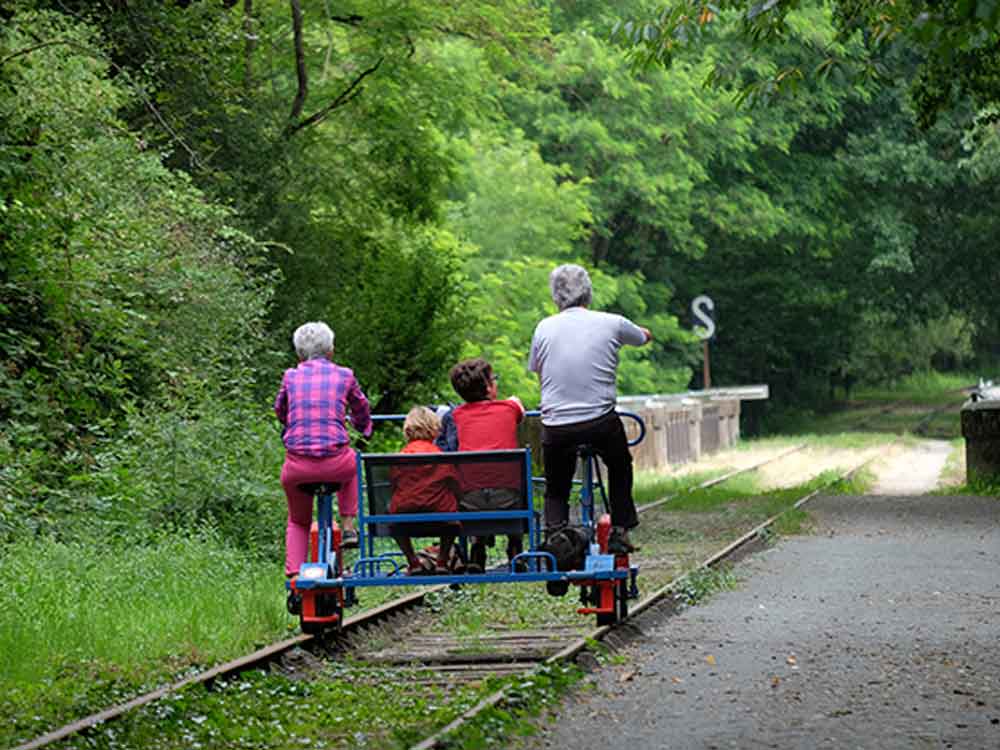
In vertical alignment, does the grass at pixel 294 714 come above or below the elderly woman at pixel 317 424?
below

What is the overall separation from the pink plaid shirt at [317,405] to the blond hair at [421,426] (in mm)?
305

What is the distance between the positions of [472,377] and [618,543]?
134 cm

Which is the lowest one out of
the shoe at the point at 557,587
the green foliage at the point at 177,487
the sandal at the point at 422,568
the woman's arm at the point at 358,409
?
the shoe at the point at 557,587

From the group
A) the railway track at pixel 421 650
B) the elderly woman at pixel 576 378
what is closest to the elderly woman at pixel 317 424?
the railway track at pixel 421 650

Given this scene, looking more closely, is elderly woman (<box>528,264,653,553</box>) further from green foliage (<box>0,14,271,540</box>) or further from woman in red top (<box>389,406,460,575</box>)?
green foliage (<box>0,14,271,540</box>)

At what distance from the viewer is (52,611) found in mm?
11867

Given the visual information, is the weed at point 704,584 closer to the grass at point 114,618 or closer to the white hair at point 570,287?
the grass at point 114,618

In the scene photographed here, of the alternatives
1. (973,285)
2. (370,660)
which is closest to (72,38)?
(370,660)

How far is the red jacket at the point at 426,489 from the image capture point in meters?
11.3

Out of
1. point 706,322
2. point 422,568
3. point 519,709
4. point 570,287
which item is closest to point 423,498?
point 422,568

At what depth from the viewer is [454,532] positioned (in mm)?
11375

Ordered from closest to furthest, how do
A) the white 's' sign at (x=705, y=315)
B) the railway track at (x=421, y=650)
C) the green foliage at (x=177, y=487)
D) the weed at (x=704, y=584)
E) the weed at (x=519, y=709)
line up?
1. the weed at (x=519, y=709)
2. the railway track at (x=421, y=650)
3. the weed at (x=704, y=584)
4. the green foliage at (x=177, y=487)
5. the white 's' sign at (x=705, y=315)

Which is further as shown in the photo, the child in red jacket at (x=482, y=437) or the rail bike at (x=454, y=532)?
the child in red jacket at (x=482, y=437)

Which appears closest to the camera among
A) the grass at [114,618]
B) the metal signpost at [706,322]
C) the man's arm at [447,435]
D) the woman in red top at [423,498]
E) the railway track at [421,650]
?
the railway track at [421,650]
